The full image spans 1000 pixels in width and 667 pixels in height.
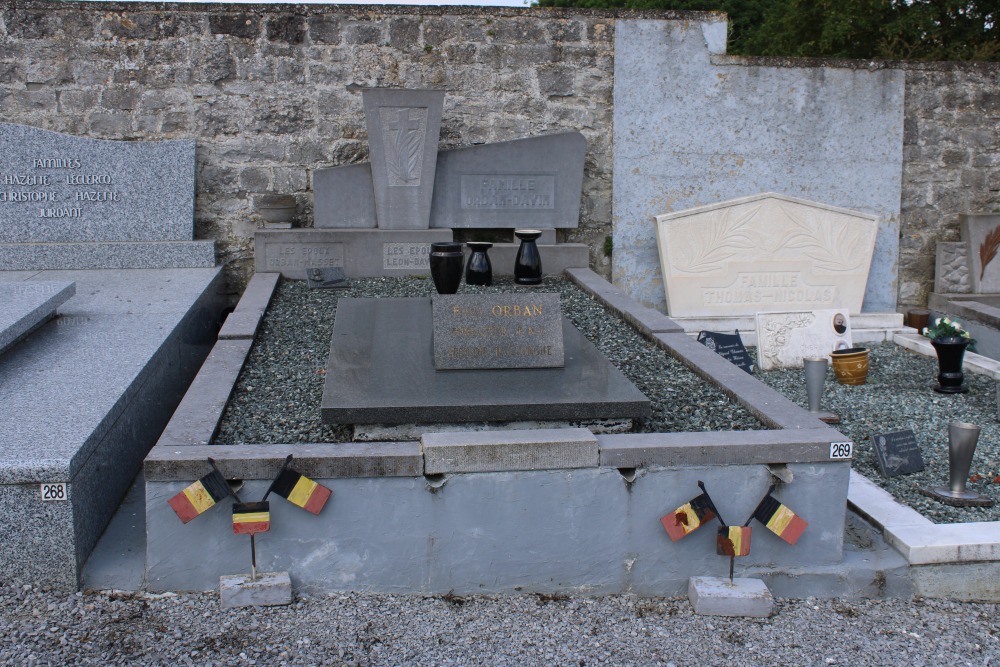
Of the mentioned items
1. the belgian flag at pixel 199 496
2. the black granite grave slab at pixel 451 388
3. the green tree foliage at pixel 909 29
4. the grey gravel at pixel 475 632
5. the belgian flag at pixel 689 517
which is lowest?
the grey gravel at pixel 475 632

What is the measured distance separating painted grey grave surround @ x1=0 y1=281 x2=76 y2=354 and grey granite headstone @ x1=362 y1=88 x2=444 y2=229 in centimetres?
261

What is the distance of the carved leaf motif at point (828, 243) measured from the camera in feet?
24.0

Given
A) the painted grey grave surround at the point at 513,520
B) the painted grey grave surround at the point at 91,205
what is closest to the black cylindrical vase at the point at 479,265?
the painted grey grave surround at the point at 91,205

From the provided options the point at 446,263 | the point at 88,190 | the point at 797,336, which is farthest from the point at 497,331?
the point at 88,190

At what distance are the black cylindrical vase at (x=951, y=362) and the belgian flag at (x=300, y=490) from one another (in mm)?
4115

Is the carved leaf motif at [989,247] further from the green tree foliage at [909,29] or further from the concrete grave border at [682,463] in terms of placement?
the concrete grave border at [682,463]

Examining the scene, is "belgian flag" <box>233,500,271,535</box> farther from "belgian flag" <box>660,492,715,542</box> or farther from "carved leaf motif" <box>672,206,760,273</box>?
"carved leaf motif" <box>672,206,760,273</box>

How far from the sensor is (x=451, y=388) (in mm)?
3496

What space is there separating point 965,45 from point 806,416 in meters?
9.64

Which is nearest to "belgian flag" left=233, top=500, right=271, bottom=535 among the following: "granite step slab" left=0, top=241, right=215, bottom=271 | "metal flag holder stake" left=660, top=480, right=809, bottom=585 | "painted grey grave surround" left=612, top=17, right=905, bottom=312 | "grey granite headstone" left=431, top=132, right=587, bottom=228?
"metal flag holder stake" left=660, top=480, right=809, bottom=585

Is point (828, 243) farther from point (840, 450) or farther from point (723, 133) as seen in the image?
point (840, 450)

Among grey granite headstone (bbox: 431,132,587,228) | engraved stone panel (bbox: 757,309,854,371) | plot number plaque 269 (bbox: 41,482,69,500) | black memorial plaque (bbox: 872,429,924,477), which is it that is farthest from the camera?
grey granite headstone (bbox: 431,132,587,228)

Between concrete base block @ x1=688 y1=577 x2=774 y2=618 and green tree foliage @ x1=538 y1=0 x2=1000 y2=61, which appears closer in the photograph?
concrete base block @ x1=688 y1=577 x2=774 y2=618

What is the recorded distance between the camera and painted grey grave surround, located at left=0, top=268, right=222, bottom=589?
9.18ft
